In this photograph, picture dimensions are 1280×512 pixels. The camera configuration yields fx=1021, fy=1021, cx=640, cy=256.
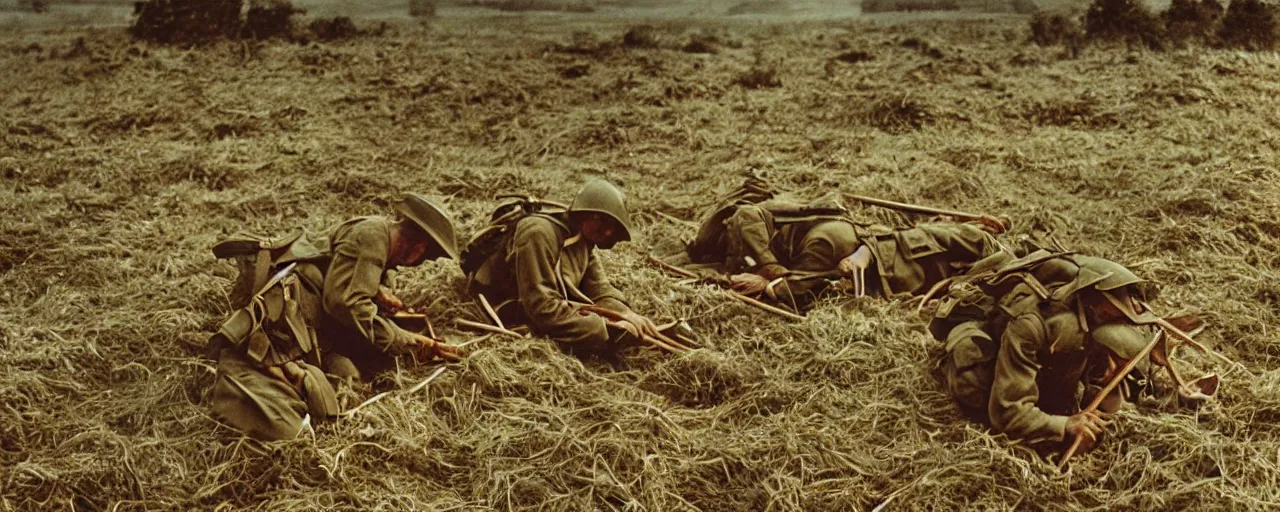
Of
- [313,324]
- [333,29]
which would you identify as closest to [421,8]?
[333,29]

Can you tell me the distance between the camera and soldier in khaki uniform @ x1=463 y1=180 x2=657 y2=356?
5.36 metres

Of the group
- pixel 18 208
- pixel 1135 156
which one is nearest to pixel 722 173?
pixel 1135 156

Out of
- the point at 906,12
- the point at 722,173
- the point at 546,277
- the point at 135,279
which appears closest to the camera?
the point at 546,277

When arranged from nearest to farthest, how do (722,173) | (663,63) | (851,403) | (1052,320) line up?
(1052,320), (851,403), (722,173), (663,63)

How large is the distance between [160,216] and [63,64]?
7.04 meters

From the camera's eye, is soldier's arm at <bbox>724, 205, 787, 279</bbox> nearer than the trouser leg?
No

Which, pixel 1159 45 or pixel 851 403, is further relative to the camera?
pixel 1159 45

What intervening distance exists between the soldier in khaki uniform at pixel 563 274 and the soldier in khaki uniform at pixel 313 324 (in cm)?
51

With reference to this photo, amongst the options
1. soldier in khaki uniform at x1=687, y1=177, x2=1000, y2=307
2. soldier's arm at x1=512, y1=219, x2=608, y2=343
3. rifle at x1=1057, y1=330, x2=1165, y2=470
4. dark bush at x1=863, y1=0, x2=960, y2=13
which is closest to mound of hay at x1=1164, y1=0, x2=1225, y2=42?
dark bush at x1=863, y1=0, x2=960, y2=13

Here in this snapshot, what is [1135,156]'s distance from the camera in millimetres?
8922

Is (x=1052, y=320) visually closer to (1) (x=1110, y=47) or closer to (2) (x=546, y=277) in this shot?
(2) (x=546, y=277)

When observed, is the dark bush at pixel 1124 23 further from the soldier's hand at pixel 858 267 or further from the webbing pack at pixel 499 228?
the webbing pack at pixel 499 228

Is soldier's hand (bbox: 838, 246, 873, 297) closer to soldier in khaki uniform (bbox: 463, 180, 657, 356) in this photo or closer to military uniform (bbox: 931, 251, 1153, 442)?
military uniform (bbox: 931, 251, 1153, 442)

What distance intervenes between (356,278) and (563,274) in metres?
1.19
